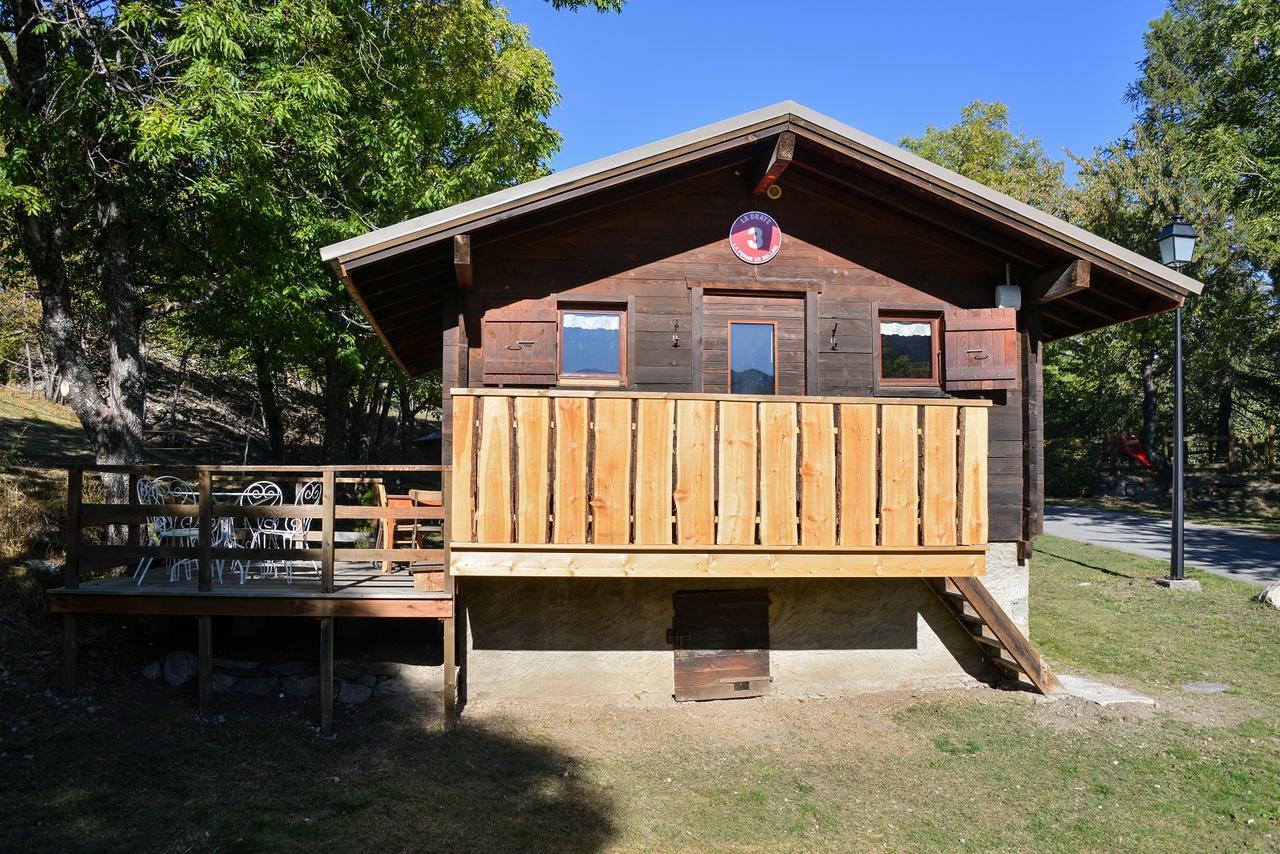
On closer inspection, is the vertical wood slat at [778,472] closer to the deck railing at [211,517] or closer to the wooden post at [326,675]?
the deck railing at [211,517]

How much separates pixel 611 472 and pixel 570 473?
0.36 m

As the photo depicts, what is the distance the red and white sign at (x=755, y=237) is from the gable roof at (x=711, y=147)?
42.4 inches

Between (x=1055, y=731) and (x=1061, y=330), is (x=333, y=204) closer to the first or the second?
(x=1061, y=330)

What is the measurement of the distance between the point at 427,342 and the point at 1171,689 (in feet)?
32.7

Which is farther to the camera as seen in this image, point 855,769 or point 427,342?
point 427,342

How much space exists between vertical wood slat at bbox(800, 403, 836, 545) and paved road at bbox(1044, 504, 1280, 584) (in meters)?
10.3

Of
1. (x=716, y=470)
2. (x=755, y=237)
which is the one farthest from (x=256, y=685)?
(x=755, y=237)

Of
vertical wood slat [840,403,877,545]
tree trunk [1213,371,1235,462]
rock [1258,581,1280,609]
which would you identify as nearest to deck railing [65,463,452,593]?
vertical wood slat [840,403,877,545]

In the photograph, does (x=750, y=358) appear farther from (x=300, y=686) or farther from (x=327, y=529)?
(x=300, y=686)

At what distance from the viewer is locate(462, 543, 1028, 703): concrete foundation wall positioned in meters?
8.69

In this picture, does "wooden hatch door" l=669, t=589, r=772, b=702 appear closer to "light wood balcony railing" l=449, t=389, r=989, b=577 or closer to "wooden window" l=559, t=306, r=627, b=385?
"light wood balcony railing" l=449, t=389, r=989, b=577

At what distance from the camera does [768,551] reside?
7875mm

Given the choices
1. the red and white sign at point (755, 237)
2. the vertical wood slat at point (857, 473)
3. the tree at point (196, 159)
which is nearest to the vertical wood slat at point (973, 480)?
the vertical wood slat at point (857, 473)

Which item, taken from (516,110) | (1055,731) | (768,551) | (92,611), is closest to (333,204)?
(516,110)
